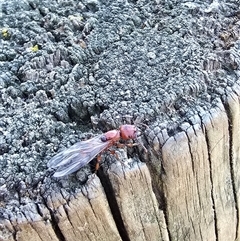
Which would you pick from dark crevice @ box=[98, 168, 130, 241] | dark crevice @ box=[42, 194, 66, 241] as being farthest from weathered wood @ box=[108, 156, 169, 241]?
dark crevice @ box=[42, 194, 66, 241]

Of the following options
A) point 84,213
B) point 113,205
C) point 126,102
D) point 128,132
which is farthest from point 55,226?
point 126,102

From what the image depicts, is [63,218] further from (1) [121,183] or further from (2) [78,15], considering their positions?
(2) [78,15]

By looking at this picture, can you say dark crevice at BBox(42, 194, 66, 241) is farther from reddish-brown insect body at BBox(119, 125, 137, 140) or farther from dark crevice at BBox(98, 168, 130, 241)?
reddish-brown insect body at BBox(119, 125, 137, 140)

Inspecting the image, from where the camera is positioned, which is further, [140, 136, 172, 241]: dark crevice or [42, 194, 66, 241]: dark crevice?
[140, 136, 172, 241]: dark crevice

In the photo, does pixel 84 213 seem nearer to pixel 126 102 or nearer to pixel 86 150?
pixel 86 150

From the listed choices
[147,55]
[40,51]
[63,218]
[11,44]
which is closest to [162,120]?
→ [147,55]

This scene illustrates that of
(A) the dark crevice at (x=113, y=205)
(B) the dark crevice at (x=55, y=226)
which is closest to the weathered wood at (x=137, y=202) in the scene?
(A) the dark crevice at (x=113, y=205)
